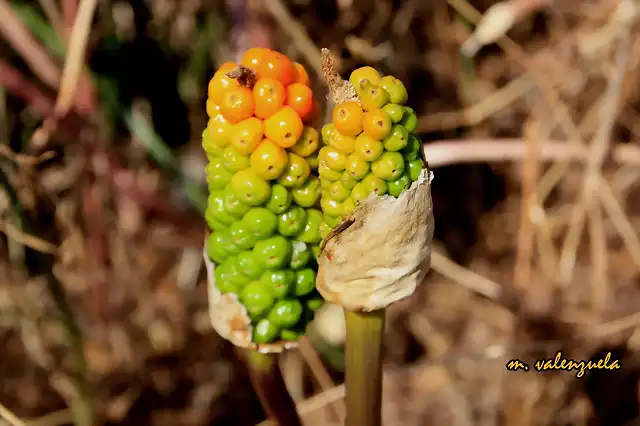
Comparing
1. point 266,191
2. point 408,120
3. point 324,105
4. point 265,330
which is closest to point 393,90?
point 408,120

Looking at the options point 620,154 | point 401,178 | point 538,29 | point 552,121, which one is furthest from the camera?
point 538,29

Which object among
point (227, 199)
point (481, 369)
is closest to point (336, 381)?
point (481, 369)

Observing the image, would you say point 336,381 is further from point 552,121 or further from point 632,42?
point 632,42

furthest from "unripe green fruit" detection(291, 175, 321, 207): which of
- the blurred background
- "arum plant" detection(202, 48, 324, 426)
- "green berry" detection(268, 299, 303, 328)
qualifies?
the blurred background

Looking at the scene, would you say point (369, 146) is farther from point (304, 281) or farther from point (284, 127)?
point (304, 281)

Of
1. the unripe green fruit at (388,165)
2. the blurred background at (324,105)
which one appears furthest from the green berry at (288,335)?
the blurred background at (324,105)

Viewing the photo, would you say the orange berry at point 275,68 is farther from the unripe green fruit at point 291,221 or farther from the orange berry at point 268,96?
the unripe green fruit at point 291,221
